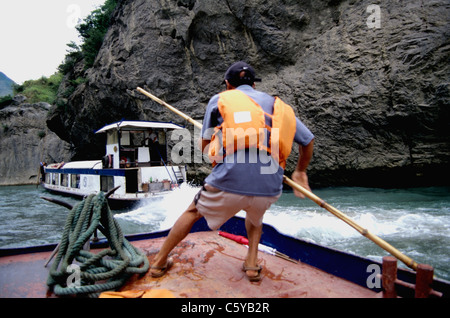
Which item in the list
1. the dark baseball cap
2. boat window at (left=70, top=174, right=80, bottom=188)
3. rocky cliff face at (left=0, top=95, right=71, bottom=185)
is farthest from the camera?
rocky cliff face at (left=0, top=95, right=71, bottom=185)

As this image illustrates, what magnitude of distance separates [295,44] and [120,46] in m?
10.8

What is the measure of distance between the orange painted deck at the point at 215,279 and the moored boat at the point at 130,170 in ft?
23.6

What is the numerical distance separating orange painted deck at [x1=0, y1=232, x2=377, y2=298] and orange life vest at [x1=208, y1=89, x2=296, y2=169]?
3.43 ft

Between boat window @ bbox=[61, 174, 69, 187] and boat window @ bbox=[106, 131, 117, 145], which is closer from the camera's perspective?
boat window @ bbox=[106, 131, 117, 145]

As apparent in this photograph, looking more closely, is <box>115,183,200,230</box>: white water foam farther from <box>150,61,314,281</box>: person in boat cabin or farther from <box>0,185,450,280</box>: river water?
<box>150,61,314,281</box>: person in boat cabin

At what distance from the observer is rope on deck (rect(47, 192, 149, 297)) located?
213cm

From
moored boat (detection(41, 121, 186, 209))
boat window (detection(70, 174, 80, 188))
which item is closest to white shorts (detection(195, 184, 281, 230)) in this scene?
moored boat (detection(41, 121, 186, 209))

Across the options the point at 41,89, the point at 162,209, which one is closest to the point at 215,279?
the point at 162,209

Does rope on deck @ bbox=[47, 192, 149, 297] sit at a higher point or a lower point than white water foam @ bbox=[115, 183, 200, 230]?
higher

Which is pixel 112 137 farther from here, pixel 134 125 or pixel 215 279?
pixel 215 279

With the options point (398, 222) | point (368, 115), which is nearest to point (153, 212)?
point (398, 222)

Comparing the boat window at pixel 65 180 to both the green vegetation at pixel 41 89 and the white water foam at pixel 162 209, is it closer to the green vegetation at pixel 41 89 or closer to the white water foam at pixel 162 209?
the white water foam at pixel 162 209

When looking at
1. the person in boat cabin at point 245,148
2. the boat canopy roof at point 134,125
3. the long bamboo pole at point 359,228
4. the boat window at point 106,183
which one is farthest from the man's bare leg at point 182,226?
the boat window at point 106,183
